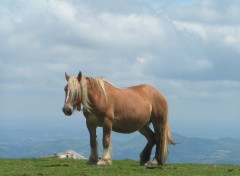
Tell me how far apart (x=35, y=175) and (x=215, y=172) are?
23.3 feet

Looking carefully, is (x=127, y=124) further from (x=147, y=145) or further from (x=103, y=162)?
(x=147, y=145)

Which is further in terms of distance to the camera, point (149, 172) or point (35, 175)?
point (149, 172)

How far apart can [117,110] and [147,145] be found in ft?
10.00

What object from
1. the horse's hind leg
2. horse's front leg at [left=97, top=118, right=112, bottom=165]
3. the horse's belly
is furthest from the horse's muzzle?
the horse's hind leg

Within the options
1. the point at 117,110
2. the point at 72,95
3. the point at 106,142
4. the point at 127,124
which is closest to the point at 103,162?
the point at 106,142

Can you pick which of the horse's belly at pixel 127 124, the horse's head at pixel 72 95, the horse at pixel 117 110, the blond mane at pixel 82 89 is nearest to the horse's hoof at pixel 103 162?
the horse at pixel 117 110

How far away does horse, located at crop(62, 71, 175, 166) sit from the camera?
67.3 feet

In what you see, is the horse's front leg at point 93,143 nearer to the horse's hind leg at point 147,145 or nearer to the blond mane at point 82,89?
the blond mane at point 82,89

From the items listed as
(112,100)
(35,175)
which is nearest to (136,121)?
(112,100)

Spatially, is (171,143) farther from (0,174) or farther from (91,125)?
(0,174)

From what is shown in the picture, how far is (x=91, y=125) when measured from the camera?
21266 mm

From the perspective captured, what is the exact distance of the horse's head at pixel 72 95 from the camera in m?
20.1

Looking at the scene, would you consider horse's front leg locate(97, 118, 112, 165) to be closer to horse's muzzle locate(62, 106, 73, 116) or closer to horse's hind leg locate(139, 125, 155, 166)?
horse's muzzle locate(62, 106, 73, 116)

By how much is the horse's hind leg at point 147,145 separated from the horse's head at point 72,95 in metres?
4.47
